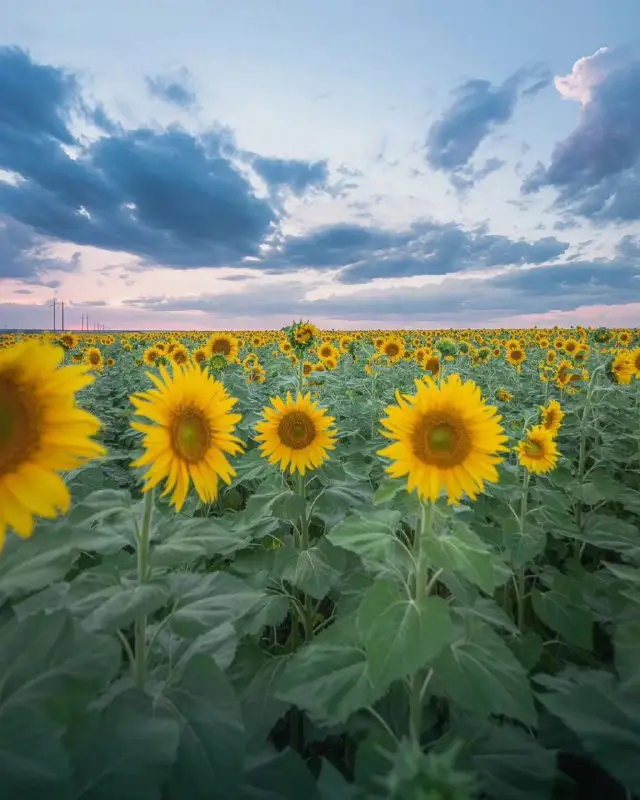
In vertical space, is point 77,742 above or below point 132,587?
below

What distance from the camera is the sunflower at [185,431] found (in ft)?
5.69

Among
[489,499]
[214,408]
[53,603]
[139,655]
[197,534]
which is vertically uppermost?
[214,408]

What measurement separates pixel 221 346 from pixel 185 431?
6.61m

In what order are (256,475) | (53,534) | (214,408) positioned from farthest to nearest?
(256,475)
(214,408)
(53,534)

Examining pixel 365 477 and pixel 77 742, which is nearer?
pixel 77 742

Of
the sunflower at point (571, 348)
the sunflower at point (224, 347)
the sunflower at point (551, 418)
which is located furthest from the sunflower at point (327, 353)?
the sunflower at point (551, 418)

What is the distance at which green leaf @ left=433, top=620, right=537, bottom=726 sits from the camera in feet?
5.39

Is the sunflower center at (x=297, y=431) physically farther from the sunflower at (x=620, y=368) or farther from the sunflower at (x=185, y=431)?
the sunflower at (x=620, y=368)

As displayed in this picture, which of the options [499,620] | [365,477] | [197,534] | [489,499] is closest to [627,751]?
[499,620]

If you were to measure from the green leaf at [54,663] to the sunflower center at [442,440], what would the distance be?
131cm

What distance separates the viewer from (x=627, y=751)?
5.09 feet

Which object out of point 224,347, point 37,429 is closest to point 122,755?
point 37,429

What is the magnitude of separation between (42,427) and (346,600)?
177cm

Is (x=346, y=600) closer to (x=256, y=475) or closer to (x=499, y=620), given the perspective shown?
(x=499, y=620)
